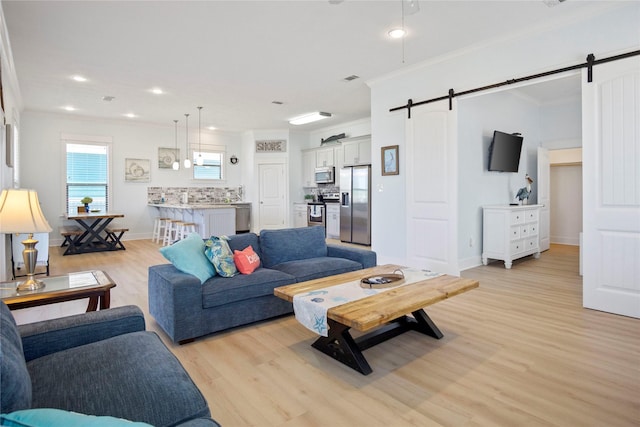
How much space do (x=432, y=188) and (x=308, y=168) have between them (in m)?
5.23

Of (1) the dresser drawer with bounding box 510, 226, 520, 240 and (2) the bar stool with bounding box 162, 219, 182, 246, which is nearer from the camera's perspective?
(1) the dresser drawer with bounding box 510, 226, 520, 240

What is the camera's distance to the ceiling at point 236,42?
10.8ft

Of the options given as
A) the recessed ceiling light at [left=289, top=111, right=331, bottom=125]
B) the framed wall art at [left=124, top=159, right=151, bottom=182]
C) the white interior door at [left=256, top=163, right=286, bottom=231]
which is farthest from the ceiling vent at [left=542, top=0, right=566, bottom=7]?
the framed wall art at [left=124, top=159, right=151, bottom=182]

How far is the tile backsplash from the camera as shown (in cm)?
875

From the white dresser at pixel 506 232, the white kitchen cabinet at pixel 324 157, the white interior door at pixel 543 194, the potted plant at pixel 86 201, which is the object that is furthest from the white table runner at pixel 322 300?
the potted plant at pixel 86 201

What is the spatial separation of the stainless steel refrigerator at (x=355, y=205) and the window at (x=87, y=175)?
5.43 meters

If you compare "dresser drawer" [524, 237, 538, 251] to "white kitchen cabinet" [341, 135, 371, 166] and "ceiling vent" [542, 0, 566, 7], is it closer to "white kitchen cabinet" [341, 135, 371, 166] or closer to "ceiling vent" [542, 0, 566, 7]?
"white kitchen cabinet" [341, 135, 371, 166]

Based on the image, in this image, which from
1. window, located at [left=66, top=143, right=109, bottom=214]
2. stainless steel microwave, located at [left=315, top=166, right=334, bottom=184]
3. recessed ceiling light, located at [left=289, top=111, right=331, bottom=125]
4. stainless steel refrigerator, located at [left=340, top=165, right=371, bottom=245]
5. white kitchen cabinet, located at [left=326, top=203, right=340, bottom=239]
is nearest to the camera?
stainless steel refrigerator, located at [left=340, top=165, right=371, bottom=245]

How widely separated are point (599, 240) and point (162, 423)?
381cm

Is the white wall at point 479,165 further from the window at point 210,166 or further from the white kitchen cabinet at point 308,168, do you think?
the window at point 210,166

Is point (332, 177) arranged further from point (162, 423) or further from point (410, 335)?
point (162, 423)

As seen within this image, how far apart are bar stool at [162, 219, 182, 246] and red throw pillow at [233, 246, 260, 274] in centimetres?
437

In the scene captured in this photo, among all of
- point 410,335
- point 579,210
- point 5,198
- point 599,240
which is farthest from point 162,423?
point 579,210

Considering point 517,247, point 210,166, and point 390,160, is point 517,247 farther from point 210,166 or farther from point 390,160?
point 210,166
